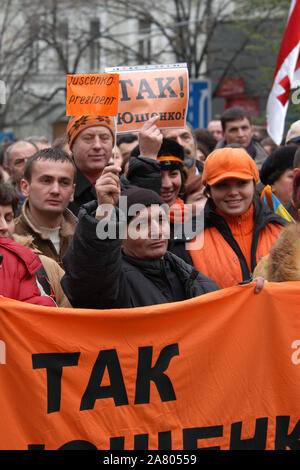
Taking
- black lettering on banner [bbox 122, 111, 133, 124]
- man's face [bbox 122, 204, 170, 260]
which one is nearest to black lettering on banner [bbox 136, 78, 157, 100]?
black lettering on banner [bbox 122, 111, 133, 124]

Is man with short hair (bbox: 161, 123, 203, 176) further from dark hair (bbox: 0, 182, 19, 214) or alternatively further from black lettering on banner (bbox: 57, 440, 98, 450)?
black lettering on banner (bbox: 57, 440, 98, 450)

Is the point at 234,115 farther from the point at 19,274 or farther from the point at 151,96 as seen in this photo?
the point at 19,274

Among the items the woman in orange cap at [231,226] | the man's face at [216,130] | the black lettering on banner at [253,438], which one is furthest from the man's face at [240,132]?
the black lettering on banner at [253,438]

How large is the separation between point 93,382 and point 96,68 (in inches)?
1012

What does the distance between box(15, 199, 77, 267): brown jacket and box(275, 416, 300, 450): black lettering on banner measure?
64.4 inches

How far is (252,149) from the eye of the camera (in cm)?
749

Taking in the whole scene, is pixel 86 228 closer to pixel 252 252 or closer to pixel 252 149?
pixel 252 252

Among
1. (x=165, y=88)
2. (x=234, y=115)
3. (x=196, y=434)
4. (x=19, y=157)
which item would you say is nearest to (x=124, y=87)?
(x=165, y=88)

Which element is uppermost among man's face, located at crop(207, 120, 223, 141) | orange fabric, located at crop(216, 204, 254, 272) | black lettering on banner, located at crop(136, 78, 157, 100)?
man's face, located at crop(207, 120, 223, 141)

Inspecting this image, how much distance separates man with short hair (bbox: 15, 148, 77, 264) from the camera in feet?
14.5

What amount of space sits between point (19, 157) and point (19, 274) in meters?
4.13

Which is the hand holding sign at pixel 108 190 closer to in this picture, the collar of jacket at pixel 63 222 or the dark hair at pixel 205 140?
the collar of jacket at pixel 63 222

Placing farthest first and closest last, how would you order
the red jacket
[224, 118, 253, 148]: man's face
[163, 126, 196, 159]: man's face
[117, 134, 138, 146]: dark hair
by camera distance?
[224, 118, 253, 148]: man's face → [117, 134, 138, 146]: dark hair → [163, 126, 196, 159]: man's face → the red jacket

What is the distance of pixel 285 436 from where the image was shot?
3285 millimetres
